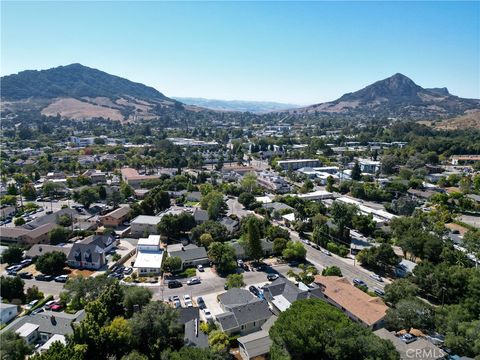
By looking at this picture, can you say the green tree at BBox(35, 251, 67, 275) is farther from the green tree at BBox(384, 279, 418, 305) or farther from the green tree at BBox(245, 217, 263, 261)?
the green tree at BBox(384, 279, 418, 305)

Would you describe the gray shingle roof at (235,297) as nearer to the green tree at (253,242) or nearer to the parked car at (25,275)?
the green tree at (253,242)

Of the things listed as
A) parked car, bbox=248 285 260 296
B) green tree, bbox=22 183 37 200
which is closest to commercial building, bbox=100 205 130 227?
green tree, bbox=22 183 37 200

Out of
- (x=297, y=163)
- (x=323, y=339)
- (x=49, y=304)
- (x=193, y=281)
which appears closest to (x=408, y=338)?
(x=323, y=339)

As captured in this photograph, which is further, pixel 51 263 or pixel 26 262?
pixel 26 262

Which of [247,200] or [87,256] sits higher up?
[247,200]

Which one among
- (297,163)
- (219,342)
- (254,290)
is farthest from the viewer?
(297,163)

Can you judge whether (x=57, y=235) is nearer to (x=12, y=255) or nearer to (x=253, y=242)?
(x=12, y=255)

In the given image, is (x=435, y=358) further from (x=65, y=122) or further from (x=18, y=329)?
(x=65, y=122)
